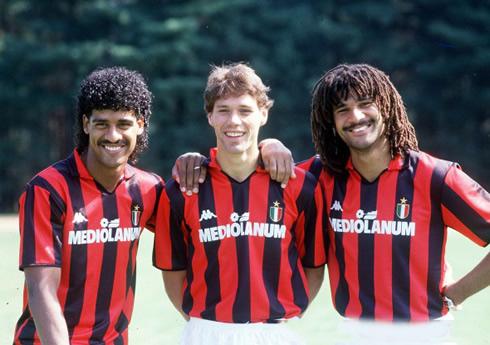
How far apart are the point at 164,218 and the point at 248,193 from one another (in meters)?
0.45

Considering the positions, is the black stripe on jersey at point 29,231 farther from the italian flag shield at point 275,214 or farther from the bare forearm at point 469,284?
the bare forearm at point 469,284

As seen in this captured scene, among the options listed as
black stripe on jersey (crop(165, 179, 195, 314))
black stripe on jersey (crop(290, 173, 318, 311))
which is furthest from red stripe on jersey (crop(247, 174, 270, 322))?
black stripe on jersey (crop(165, 179, 195, 314))

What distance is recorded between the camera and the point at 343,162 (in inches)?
130

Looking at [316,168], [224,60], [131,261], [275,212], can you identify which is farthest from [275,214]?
[224,60]

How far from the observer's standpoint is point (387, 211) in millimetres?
3109

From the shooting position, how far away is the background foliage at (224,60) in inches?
781

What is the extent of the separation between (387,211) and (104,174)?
1.39 meters

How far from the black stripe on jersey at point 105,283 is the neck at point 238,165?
0.58 m

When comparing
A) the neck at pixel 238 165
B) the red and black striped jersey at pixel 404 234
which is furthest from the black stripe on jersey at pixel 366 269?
Answer: the neck at pixel 238 165

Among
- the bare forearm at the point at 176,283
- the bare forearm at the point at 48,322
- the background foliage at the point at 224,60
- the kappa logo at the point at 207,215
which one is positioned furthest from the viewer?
the background foliage at the point at 224,60

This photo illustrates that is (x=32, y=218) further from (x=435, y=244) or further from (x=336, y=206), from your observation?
(x=435, y=244)

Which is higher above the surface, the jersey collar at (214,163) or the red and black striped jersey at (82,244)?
the jersey collar at (214,163)

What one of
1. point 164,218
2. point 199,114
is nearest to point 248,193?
point 164,218

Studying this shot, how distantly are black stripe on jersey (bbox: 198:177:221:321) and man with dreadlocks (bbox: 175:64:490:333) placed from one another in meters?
0.37
